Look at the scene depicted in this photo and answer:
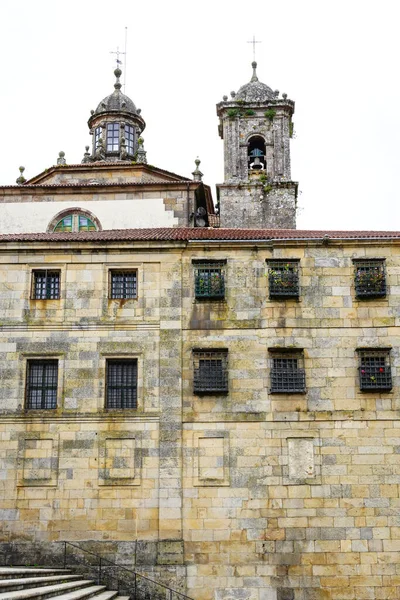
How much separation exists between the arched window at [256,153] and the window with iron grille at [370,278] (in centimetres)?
1540

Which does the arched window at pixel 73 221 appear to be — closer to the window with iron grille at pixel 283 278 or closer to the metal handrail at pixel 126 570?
the window with iron grille at pixel 283 278

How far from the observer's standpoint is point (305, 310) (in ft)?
88.9

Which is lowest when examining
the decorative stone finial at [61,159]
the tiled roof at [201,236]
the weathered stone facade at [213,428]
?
the weathered stone facade at [213,428]

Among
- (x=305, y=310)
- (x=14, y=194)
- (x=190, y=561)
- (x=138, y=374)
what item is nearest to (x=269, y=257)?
(x=305, y=310)

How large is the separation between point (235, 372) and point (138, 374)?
9.77ft

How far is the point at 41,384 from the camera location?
26719 millimetres

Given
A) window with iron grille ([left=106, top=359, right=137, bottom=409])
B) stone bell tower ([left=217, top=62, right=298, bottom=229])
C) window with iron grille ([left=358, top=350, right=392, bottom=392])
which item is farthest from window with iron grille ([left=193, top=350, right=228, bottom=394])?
stone bell tower ([left=217, top=62, right=298, bottom=229])

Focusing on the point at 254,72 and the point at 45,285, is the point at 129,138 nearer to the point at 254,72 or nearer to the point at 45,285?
the point at 254,72

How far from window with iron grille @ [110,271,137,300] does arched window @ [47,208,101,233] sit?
7.32 m

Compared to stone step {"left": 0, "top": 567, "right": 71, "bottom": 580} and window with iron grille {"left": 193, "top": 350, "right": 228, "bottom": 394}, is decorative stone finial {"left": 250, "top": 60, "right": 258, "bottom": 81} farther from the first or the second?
stone step {"left": 0, "top": 567, "right": 71, "bottom": 580}

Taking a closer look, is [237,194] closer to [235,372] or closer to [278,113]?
[278,113]

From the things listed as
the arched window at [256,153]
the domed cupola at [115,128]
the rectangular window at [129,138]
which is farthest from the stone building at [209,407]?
the rectangular window at [129,138]

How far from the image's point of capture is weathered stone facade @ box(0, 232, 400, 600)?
25109 millimetres

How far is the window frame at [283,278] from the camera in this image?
27125 millimetres
